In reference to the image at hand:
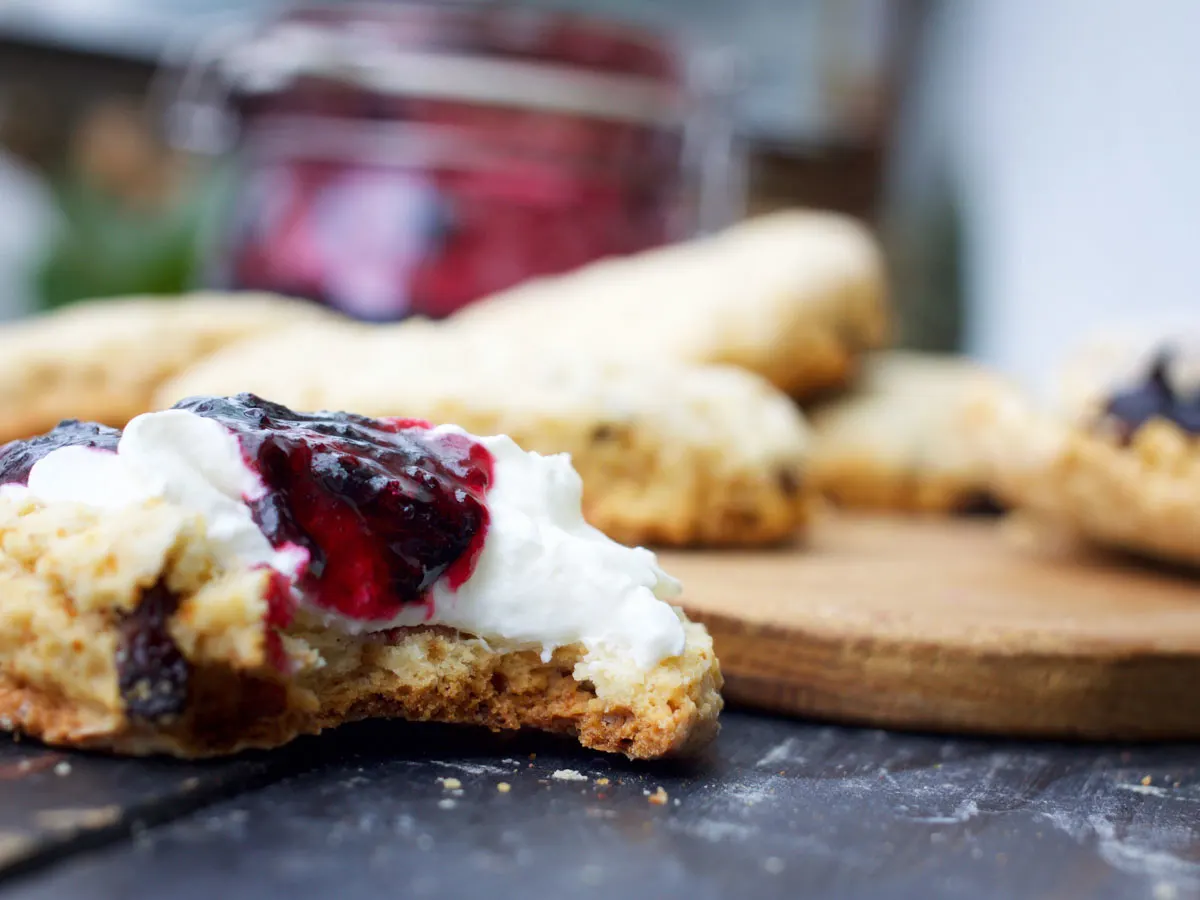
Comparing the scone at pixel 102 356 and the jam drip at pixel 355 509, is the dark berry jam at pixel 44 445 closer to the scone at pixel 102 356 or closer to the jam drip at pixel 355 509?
the jam drip at pixel 355 509

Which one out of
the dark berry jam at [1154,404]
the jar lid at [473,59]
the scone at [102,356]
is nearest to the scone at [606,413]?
the scone at [102,356]

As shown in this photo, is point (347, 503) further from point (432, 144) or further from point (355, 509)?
point (432, 144)

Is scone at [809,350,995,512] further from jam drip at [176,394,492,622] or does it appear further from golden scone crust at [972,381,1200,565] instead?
jam drip at [176,394,492,622]

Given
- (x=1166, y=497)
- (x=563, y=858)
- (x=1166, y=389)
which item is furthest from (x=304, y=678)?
(x=1166, y=389)

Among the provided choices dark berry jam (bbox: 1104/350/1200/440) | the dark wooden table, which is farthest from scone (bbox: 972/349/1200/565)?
the dark wooden table

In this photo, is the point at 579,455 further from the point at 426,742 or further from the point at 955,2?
the point at 955,2

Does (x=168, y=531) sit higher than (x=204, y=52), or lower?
lower
